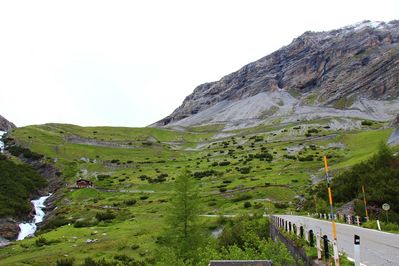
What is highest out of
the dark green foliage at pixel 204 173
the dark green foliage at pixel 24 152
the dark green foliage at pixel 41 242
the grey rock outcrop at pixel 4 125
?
the grey rock outcrop at pixel 4 125

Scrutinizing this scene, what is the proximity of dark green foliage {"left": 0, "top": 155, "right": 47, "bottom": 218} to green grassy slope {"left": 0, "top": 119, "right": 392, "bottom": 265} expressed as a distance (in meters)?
6.19

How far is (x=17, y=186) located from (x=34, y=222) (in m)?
17.1

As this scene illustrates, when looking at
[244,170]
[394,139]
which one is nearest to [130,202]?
[244,170]

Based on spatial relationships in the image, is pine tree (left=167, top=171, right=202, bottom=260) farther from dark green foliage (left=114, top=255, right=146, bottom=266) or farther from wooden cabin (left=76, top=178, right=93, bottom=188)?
wooden cabin (left=76, top=178, right=93, bottom=188)

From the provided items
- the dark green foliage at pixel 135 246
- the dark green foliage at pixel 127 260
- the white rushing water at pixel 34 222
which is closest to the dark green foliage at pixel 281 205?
the dark green foliage at pixel 135 246

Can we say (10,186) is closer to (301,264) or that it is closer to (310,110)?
(301,264)

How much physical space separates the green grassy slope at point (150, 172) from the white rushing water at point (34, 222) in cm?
337

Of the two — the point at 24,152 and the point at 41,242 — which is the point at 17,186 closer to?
the point at 24,152

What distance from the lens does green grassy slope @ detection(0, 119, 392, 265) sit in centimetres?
4203

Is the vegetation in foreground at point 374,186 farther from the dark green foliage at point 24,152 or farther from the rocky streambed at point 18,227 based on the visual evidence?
the dark green foliage at point 24,152

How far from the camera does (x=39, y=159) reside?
112375 mm

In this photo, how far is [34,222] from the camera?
65688mm

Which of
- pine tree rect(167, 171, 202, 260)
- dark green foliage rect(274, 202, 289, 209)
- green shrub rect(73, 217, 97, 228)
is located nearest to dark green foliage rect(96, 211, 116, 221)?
green shrub rect(73, 217, 97, 228)

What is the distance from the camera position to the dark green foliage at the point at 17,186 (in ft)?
216
